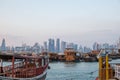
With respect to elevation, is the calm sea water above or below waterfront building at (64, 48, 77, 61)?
below

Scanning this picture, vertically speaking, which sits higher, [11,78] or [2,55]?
[2,55]

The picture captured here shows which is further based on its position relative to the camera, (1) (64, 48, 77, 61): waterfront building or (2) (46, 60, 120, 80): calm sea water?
(1) (64, 48, 77, 61): waterfront building

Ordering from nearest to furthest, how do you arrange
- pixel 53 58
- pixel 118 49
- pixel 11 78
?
1. pixel 118 49
2. pixel 11 78
3. pixel 53 58

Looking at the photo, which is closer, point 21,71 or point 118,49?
point 118,49

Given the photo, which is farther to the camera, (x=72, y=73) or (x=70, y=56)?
(x=70, y=56)

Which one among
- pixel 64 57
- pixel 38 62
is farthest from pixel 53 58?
pixel 38 62

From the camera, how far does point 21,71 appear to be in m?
31.6

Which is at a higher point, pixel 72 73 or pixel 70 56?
pixel 70 56

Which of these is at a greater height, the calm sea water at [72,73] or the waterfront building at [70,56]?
the waterfront building at [70,56]

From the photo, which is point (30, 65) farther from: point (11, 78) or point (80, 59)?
point (80, 59)

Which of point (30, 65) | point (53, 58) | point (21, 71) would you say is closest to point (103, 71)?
point (21, 71)

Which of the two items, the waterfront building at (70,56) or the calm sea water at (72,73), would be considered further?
the waterfront building at (70,56)

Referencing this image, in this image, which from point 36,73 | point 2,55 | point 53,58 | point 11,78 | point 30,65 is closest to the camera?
point 11,78

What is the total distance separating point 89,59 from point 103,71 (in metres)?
136
